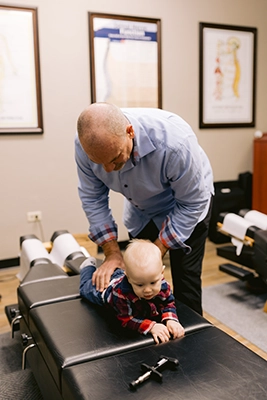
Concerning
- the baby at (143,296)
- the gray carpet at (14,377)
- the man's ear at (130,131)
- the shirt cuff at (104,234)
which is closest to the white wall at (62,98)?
the gray carpet at (14,377)

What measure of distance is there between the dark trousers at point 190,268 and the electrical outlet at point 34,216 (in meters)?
1.69

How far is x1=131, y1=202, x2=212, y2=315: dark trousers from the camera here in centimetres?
172

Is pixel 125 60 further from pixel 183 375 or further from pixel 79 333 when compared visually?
pixel 183 375

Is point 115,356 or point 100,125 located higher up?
point 100,125

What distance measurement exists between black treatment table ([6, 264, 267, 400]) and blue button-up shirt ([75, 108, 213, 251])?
310 mm

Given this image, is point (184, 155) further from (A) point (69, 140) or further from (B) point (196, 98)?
(B) point (196, 98)

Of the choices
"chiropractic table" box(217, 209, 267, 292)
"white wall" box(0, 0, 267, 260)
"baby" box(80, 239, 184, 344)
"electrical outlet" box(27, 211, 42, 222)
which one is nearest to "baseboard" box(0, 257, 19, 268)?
"white wall" box(0, 0, 267, 260)

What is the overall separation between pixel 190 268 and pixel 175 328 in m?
0.41

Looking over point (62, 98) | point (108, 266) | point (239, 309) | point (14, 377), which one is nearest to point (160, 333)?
point (108, 266)

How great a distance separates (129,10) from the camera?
11.2 ft

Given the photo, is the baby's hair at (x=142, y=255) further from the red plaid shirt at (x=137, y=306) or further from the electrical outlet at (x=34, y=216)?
the electrical outlet at (x=34, y=216)

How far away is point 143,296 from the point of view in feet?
4.45

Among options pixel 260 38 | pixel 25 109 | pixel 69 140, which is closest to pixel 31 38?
pixel 25 109

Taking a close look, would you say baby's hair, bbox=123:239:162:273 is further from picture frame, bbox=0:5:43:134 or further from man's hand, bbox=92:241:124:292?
picture frame, bbox=0:5:43:134
